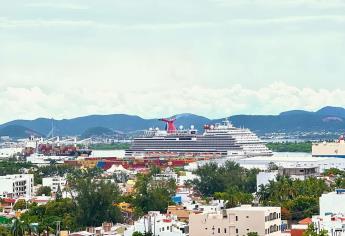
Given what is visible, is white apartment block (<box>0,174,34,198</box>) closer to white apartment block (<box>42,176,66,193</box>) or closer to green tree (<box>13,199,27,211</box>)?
white apartment block (<box>42,176,66,193</box>)

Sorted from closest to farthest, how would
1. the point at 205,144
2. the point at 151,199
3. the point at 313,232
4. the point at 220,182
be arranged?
the point at 313,232 → the point at 151,199 → the point at 220,182 → the point at 205,144

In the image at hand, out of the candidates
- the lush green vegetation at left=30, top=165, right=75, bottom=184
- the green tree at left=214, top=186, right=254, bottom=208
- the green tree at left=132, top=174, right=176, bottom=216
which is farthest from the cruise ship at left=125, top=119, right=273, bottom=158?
the green tree at left=214, top=186, right=254, bottom=208

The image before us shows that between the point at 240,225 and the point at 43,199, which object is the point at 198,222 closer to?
the point at 240,225

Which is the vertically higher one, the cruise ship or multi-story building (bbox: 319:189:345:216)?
the cruise ship

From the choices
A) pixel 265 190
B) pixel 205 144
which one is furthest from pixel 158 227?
pixel 205 144

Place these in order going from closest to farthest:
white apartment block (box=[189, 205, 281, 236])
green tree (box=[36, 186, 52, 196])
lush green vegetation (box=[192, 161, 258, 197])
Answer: white apartment block (box=[189, 205, 281, 236])
lush green vegetation (box=[192, 161, 258, 197])
green tree (box=[36, 186, 52, 196])

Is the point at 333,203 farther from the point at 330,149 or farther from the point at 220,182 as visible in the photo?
the point at 330,149

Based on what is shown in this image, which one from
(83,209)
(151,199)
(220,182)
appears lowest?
(83,209)
